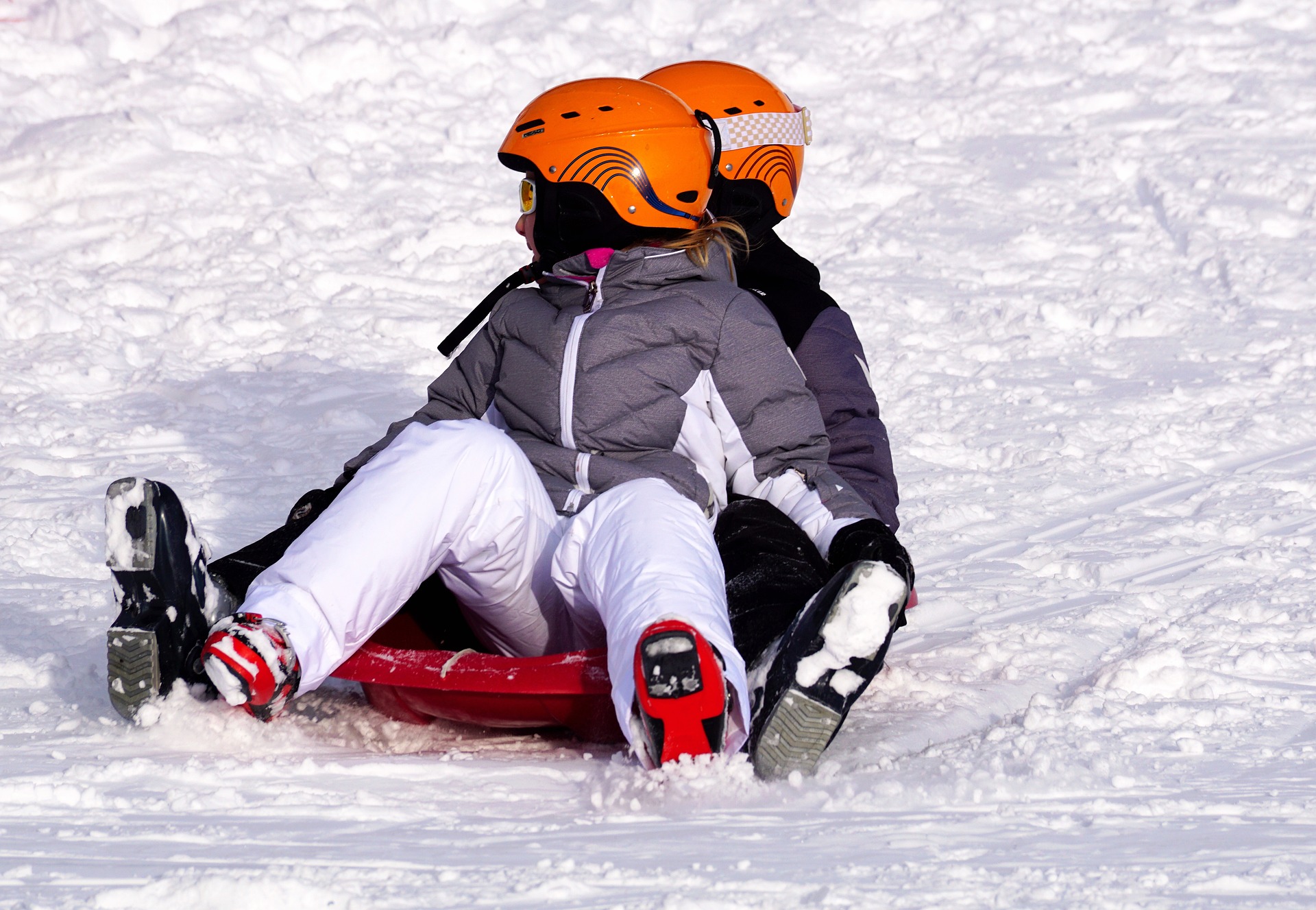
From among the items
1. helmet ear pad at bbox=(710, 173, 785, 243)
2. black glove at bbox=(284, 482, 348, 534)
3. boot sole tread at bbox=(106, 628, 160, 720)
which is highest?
helmet ear pad at bbox=(710, 173, 785, 243)

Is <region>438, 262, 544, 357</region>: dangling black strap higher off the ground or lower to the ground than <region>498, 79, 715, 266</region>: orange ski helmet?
lower

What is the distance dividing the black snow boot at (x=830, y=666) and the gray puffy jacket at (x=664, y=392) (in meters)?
0.53

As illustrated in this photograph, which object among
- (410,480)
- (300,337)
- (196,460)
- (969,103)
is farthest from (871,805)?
(969,103)

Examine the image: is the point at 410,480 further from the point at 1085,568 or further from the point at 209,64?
the point at 209,64

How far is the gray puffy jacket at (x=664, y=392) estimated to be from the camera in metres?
2.84

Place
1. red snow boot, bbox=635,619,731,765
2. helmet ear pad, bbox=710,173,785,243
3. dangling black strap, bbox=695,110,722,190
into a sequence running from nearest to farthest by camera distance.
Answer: red snow boot, bbox=635,619,731,765 < dangling black strap, bbox=695,110,722,190 < helmet ear pad, bbox=710,173,785,243

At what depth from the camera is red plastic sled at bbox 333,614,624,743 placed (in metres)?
2.47

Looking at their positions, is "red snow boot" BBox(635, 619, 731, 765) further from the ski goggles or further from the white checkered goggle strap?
the white checkered goggle strap

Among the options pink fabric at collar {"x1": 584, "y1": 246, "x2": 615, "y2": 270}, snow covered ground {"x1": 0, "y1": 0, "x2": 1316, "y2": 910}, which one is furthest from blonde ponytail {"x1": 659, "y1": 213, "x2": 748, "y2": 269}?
snow covered ground {"x1": 0, "y1": 0, "x2": 1316, "y2": 910}

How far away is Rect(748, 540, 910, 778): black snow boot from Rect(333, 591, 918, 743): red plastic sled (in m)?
0.29

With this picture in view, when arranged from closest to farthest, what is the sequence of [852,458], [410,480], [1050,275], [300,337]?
1. [410,480]
2. [852,458]
3. [300,337]
4. [1050,275]

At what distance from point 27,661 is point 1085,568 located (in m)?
2.63

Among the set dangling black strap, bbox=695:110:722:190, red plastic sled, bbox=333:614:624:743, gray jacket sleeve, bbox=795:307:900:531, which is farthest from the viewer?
gray jacket sleeve, bbox=795:307:900:531

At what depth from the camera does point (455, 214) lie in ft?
22.0
